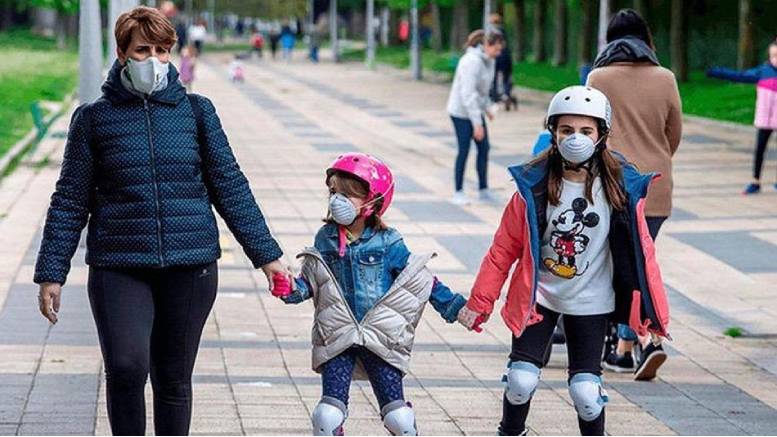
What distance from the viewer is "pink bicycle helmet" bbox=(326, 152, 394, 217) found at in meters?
5.84

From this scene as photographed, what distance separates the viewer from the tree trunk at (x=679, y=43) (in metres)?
37.2

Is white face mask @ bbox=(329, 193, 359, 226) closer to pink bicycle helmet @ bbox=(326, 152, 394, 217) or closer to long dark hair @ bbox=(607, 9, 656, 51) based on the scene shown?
pink bicycle helmet @ bbox=(326, 152, 394, 217)

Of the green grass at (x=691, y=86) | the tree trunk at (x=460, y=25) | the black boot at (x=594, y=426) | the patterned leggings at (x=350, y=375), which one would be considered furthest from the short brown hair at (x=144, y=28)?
the tree trunk at (x=460, y=25)

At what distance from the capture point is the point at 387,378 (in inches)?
236

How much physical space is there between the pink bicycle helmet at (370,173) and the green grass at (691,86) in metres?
22.9

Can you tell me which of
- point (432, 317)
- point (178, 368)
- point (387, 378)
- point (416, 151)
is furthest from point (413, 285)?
point (416, 151)

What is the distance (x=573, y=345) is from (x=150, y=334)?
1576mm

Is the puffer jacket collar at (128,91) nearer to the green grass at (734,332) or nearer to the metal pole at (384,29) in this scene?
the green grass at (734,332)

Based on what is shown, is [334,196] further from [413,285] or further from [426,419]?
[426,419]

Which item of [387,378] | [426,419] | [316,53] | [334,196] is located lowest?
[316,53]

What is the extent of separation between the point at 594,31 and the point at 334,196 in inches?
1677

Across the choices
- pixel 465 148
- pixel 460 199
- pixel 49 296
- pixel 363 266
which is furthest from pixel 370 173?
pixel 460 199

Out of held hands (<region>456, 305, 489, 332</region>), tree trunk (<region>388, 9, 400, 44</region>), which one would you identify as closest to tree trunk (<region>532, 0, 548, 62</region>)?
tree trunk (<region>388, 9, 400, 44</region>)

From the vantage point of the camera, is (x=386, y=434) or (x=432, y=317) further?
(x=432, y=317)
